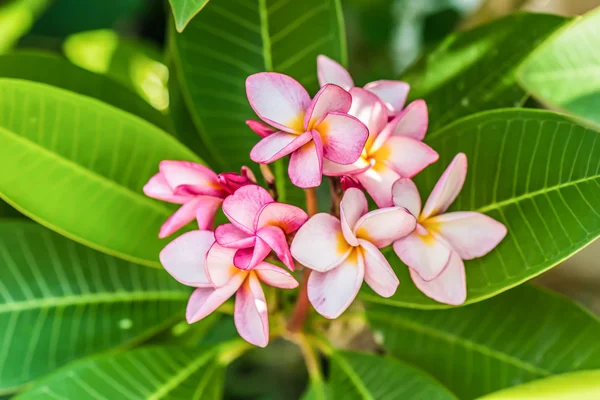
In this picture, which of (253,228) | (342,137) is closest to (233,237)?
(253,228)

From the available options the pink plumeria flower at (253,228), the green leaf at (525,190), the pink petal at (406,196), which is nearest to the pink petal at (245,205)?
the pink plumeria flower at (253,228)

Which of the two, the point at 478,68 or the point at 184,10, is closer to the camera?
the point at 184,10

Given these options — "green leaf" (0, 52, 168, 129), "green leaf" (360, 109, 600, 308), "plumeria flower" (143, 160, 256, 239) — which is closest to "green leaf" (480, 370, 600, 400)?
"green leaf" (360, 109, 600, 308)

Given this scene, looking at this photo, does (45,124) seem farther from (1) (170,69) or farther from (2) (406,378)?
(2) (406,378)

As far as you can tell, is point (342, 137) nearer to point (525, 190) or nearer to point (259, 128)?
point (259, 128)

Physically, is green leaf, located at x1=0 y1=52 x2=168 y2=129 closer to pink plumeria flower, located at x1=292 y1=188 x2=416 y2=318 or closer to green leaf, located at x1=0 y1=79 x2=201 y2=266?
green leaf, located at x1=0 y1=79 x2=201 y2=266

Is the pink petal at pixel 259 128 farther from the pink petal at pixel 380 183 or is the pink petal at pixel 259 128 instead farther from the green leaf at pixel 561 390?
the green leaf at pixel 561 390
